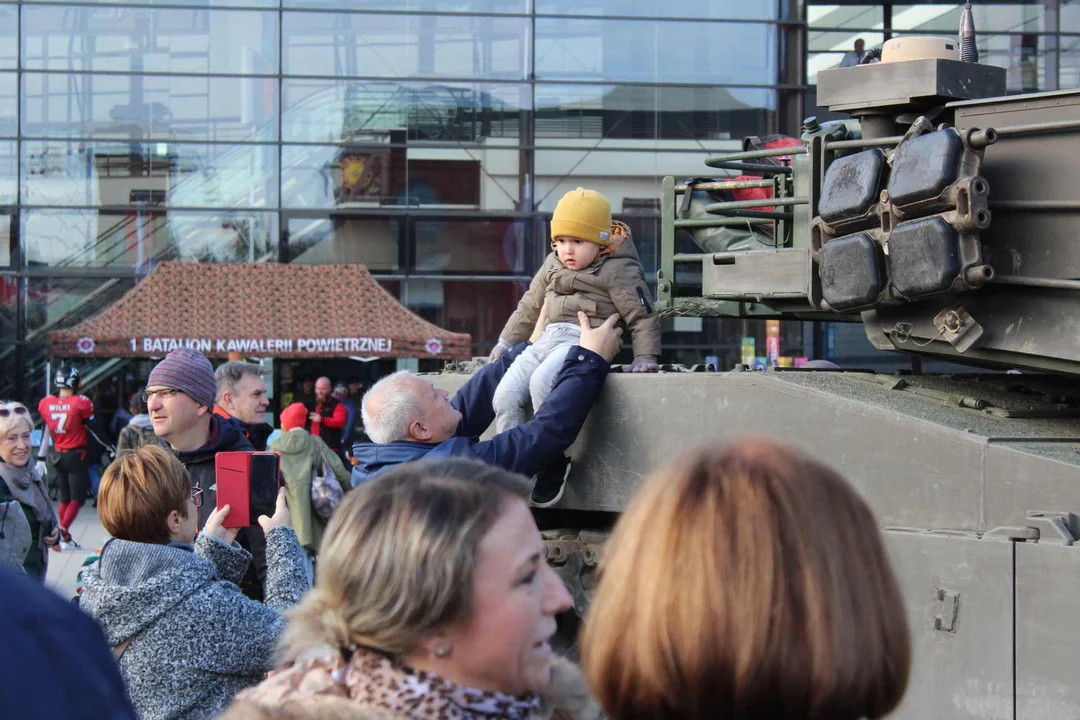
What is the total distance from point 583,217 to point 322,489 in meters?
2.90

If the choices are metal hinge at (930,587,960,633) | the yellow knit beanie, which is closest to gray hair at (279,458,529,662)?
metal hinge at (930,587,960,633)

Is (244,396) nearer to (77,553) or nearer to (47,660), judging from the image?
(47,660)

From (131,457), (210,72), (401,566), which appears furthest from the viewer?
(210,72)

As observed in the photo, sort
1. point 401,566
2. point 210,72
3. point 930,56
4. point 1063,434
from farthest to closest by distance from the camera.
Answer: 1. point 210,72
2. point 930,56
3. point 1063,434
4. point 401,566

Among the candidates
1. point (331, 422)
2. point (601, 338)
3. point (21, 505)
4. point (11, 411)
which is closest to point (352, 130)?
point (331, 422)

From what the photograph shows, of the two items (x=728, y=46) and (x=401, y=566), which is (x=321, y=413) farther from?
(x=401, y=566)

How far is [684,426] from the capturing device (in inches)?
216

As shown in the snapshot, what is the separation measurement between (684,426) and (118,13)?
→ 57.1 feet

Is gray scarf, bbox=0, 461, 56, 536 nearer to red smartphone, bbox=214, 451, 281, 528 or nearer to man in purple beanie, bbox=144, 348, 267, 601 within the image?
man in purple beanie, bbox=144, 348, 267, 601

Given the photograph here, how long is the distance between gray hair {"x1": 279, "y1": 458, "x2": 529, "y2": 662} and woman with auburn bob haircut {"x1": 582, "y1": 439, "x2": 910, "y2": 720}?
0.22m

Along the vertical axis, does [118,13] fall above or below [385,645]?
above

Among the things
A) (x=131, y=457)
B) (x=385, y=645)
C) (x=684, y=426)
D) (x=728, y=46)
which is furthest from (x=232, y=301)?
(x=385, y=645)

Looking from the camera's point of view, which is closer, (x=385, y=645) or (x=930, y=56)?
(x=385, y=645)

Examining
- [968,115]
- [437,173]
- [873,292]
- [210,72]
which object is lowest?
[873,292]
